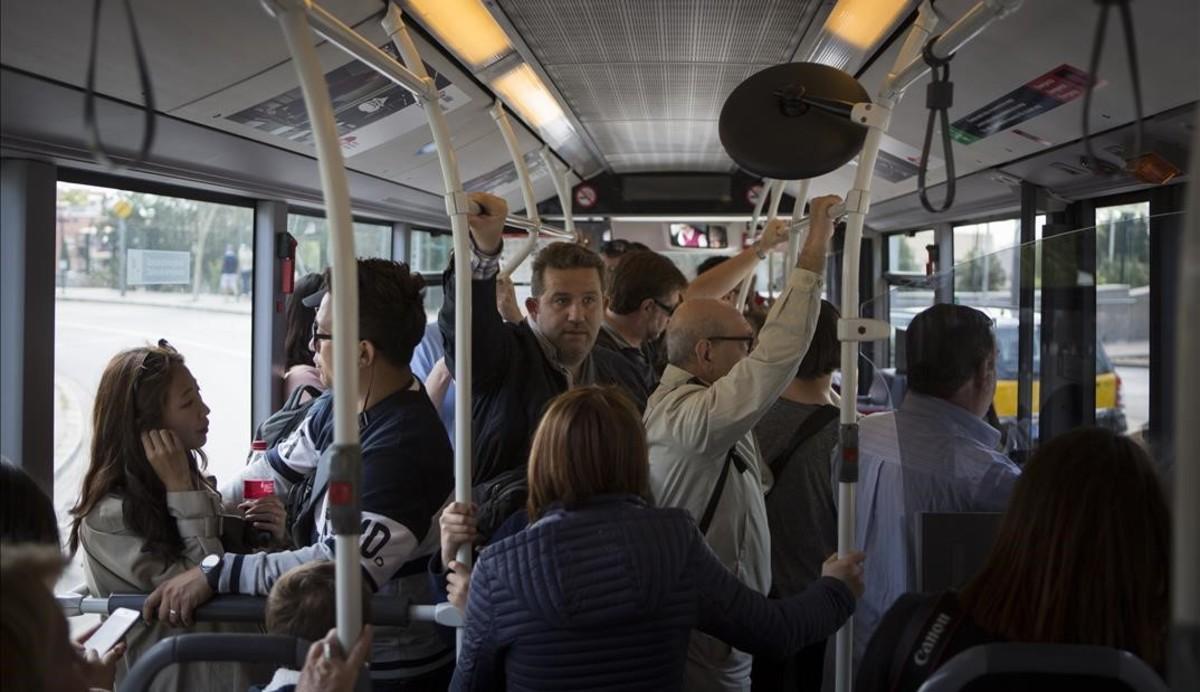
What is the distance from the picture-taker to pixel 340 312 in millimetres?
1954

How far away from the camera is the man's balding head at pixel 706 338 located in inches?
117

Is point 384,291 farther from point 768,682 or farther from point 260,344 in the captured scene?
point 260,344

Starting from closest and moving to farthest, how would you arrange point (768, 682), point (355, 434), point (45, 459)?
1. point (355, 434)
2. point (45, 459)
3. point (768, 682)

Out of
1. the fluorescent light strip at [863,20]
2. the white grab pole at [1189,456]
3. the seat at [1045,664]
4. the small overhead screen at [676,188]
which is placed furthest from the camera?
the small overhead screen at [676,188]

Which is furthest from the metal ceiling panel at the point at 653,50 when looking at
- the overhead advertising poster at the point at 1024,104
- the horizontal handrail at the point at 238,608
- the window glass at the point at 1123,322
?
the horizontal handrail at the point at 238,608

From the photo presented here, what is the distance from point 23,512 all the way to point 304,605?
2.08ft

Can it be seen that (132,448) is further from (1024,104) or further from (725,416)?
(1024,104)

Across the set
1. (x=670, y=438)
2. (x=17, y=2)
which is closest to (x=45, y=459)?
(x=17, y=2)

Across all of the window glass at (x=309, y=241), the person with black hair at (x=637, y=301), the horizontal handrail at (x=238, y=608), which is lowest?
the horizontal handrail at (x=238, y=608)

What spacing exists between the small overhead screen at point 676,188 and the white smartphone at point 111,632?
21.7 feet

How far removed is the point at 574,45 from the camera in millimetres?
4234

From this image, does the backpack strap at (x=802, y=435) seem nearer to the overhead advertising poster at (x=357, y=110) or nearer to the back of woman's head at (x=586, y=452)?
the back of woman's head at (x=586, y=452)

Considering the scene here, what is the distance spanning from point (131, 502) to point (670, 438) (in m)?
1.31

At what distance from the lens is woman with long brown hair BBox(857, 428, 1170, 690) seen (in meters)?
1.78
